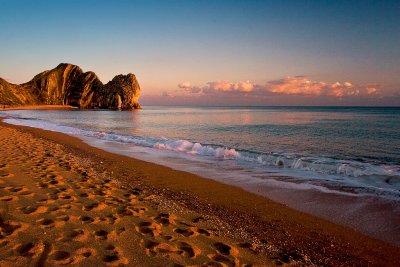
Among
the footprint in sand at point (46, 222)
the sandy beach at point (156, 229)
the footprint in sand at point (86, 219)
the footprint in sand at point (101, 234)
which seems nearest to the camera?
the sandy beach at point (156, 229)

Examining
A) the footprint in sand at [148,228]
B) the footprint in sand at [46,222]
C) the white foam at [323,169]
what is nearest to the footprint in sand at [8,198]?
the footprint in sand at [46,222]

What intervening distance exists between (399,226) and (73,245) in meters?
6.99

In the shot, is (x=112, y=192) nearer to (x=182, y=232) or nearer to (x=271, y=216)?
(x=182, y=232)

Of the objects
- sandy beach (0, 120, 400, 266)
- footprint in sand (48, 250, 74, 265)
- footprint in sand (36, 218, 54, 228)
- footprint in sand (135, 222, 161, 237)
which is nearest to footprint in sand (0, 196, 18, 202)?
sandy beach (0, 120, 400, 266)

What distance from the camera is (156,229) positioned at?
17.2ft

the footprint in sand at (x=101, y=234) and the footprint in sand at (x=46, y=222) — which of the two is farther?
the footprint in sand at (x=46, y=222)


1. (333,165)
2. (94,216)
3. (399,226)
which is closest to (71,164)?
(94,216)

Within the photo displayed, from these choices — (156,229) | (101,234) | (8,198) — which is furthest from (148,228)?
(8,198)

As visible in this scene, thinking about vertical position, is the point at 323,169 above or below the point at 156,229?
below

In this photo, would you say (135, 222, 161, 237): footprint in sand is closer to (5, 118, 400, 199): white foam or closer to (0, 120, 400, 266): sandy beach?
(0, 120, 400, 266): sandy beach

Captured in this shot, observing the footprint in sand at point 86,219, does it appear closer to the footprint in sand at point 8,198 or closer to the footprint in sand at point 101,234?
the footprint in sand at point 101,234

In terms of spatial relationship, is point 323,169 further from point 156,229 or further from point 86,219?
point 86,219

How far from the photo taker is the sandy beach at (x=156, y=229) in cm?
425

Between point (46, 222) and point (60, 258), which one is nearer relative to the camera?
point (60, 258)
